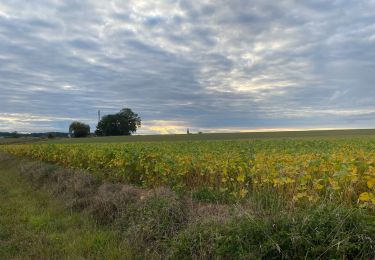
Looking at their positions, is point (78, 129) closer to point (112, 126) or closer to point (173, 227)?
point (112, 126)

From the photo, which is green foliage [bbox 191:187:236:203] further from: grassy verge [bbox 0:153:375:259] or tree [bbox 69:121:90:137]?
tree [bbox 69:121:90:137]

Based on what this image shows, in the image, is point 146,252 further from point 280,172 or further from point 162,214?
point 280,172

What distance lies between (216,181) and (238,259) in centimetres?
372

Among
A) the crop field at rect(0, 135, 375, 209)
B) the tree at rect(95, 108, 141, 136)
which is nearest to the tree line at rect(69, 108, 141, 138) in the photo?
the tree at rect(95, 108, 141, 136)

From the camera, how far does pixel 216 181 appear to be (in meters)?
8.11

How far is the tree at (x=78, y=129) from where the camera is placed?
107 metres

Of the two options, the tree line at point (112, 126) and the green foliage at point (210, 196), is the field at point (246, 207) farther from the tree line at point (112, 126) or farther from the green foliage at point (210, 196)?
the tree line at point (112, 126)

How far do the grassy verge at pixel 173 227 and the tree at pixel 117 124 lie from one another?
96444 mm

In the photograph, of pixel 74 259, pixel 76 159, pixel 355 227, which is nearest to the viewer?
pixel 355 227

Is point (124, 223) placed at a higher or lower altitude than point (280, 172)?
lower

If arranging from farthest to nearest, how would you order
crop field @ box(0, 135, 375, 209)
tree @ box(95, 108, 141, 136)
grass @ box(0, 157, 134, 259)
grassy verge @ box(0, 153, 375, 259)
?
tree @ box(95, 108, 141, 136) < grass @ box(0, 157, 134, 259) < crop field @ box(0, 135, 375, 209) < grassy verge @ box(0, 153, 375, 259)

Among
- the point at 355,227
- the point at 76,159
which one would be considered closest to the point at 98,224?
the point at 355,227

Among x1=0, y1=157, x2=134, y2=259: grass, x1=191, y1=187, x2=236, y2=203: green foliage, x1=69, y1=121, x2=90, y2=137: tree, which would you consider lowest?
x1=0, y1=157, x2=134, y2=259: grass

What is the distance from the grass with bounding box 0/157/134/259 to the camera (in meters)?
5.97
